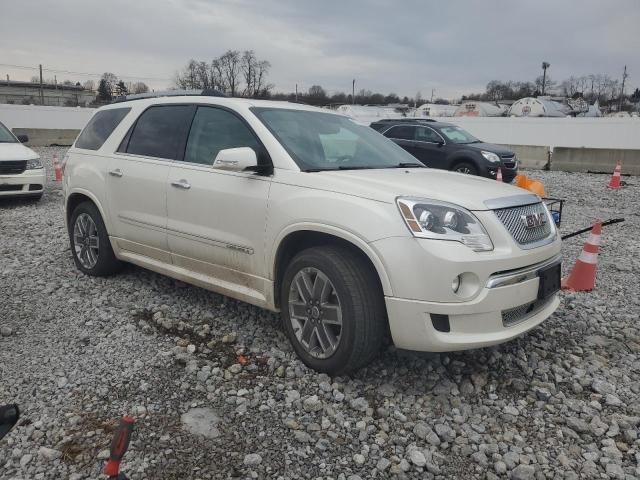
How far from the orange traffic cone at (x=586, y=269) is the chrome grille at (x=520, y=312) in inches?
77.2

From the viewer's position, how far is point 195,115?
425 cm

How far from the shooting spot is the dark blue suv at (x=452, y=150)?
12836mm

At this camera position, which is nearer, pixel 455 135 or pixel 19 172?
pixel 19 172

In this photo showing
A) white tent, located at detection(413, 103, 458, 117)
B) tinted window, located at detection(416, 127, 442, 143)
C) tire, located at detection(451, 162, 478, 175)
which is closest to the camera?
tire, located at detection(451, 162, 478, 175)

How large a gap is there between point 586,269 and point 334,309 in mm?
3106

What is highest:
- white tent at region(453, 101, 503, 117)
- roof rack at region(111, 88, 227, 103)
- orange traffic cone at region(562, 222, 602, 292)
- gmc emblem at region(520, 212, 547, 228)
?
white tent at region(453, 101, 503, 117)

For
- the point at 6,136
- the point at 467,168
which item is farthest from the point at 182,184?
the point at 467,168

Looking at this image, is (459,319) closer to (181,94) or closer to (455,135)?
(181,94)

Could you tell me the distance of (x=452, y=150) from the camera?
43.3 ft

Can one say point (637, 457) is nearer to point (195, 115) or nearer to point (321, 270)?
point (321, 270)

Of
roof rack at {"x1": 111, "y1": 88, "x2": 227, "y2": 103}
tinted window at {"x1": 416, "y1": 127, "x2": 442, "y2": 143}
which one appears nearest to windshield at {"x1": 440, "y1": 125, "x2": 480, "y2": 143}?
tinted window at {"x1": 416, "y1": 127, "x2": 442, "y2": 143}

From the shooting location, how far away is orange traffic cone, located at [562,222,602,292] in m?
4.95

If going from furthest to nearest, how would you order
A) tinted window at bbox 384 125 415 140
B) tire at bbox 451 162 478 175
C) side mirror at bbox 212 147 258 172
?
tinted window at bbox 384 125 415 140
tire at bbox 451 162 478 175
side mirror at bbox 212 147 258 172

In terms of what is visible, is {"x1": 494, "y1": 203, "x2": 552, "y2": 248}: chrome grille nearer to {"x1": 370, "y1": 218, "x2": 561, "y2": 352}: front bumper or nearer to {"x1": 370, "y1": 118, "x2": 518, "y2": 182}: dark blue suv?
{"x1": 370, "y1": 218, "x2": 561, "y2": 352}: front bumper
